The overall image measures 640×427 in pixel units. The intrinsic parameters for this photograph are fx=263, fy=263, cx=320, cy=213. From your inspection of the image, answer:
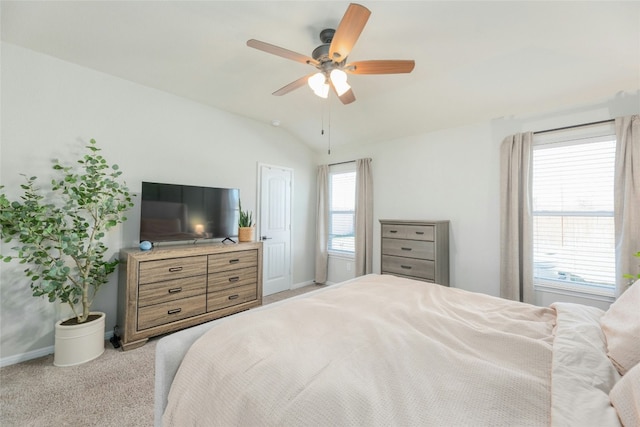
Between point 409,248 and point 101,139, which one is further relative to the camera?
point 409,248

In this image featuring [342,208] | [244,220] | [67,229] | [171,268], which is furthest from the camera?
[342,208]

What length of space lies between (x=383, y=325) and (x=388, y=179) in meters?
3.05

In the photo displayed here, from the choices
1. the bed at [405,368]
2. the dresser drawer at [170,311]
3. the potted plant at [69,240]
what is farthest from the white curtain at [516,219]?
the potted plant at [69,240]

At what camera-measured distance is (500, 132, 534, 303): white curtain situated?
9.31ft

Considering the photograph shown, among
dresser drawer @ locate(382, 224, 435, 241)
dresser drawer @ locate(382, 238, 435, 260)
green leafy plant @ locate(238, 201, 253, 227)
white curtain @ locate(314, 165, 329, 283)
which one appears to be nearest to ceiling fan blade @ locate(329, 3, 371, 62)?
dresser drawer @ locate(382, 224, 435, 241)

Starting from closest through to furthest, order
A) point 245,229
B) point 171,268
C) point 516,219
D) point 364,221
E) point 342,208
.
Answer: point 171,268
point 516,219
point 245,229
point 364,221
point 342,208

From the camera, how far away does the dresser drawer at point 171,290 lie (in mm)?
2525

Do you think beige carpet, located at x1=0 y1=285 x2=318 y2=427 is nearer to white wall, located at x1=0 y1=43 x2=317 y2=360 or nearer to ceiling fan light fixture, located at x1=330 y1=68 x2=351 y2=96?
white wall, located at x1=0 y1=43 x2=317 y2=360

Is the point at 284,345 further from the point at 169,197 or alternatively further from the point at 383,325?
the point at 169,197

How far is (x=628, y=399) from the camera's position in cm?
70

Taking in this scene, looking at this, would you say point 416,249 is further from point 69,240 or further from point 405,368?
point 69,240

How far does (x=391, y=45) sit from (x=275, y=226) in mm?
2936

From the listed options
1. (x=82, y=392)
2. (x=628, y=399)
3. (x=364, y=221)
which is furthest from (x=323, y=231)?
(x=628, y=399)

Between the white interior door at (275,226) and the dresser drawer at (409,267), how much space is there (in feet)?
5.56
